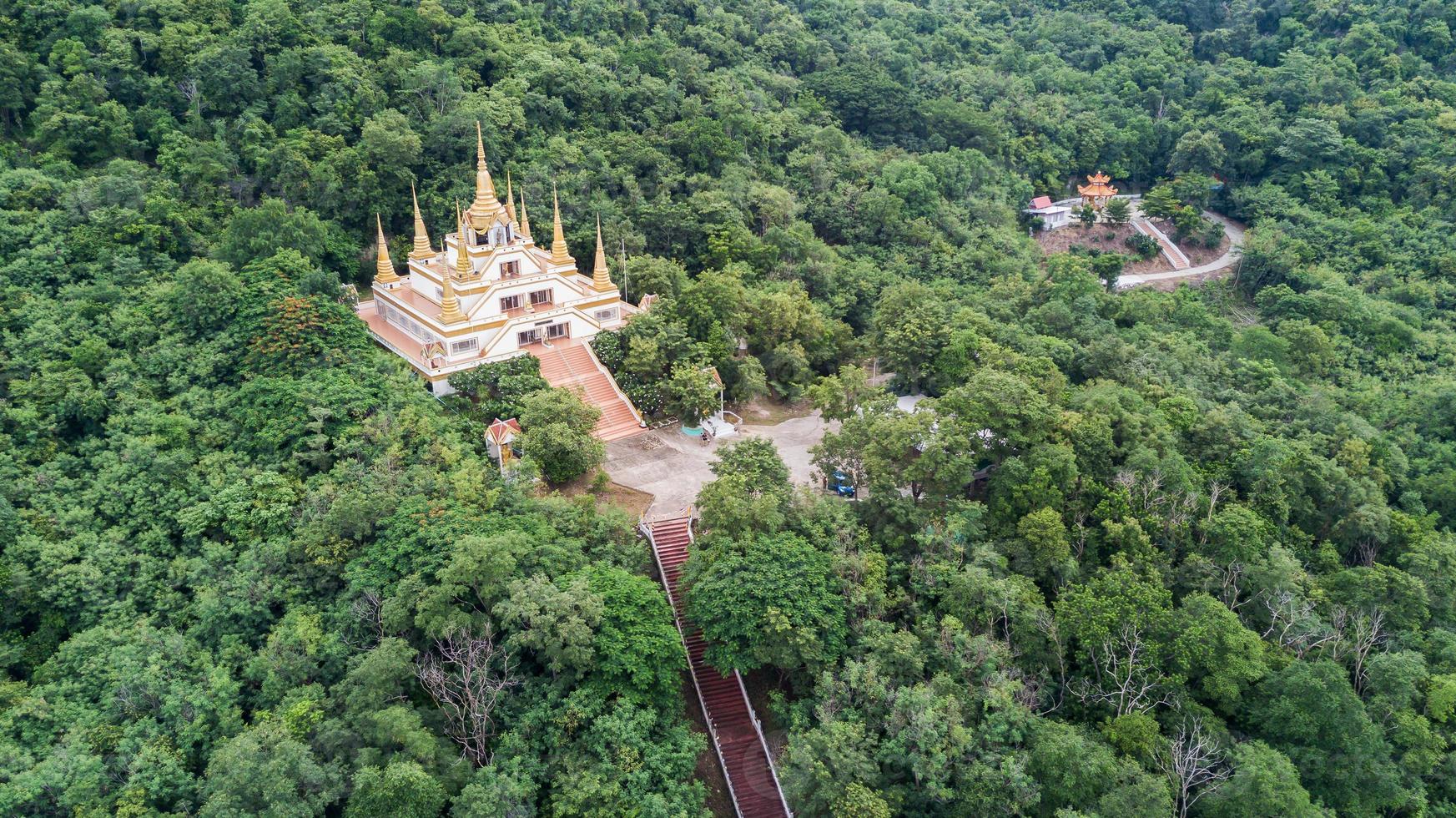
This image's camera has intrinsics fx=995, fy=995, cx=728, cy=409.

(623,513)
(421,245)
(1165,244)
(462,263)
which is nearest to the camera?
(623,513)

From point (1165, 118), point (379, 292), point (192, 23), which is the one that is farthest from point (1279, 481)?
point (192, 23)

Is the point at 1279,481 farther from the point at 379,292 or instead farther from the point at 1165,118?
the point at 1165,118

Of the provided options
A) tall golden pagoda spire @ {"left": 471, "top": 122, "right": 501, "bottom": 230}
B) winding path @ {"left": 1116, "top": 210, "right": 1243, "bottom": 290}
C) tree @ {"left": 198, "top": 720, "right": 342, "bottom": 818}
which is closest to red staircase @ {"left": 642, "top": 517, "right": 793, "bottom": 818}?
tree @ {"left": 198, "top": 720, "right": 342, "bottom": 818}

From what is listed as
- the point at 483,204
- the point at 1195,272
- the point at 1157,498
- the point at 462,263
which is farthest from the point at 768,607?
the point at 1195,272

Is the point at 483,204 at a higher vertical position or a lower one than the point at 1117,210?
higher

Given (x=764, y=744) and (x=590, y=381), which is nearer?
(x=764, y=744)

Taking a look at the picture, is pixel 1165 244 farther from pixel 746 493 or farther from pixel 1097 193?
pixel 746 493
